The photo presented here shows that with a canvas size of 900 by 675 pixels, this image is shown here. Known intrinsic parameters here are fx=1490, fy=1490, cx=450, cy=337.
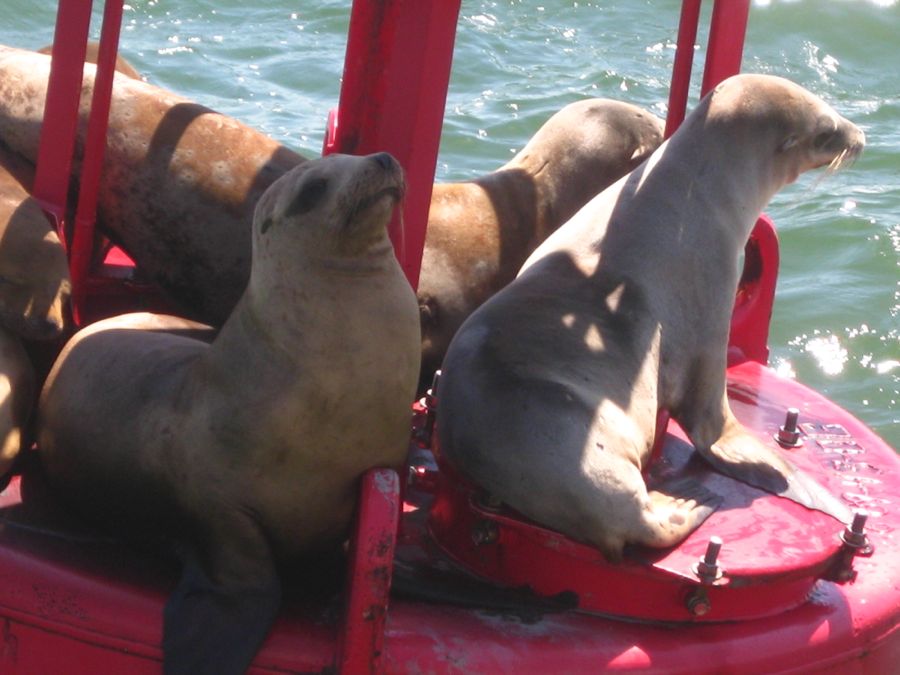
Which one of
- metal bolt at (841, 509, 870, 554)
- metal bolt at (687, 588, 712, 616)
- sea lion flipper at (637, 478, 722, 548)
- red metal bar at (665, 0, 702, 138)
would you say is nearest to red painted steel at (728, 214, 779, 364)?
red metal bar at (665, 0, 702, 138)

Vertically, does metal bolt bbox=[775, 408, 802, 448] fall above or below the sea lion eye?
below

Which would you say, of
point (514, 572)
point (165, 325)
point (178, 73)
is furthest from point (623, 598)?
point (178, 73)

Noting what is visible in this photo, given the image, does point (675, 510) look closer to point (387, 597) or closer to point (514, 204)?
point (387, 597)

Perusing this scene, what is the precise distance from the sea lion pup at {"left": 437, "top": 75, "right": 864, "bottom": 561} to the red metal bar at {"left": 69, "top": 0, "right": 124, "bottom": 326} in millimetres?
1123

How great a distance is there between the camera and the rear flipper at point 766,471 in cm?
391

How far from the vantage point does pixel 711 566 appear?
132 inches

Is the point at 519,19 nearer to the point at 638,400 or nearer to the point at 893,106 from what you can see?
the point at 893,106

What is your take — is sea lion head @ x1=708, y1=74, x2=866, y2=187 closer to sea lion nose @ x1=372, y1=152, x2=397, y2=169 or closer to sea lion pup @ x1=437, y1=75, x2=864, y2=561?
sea lion pup @ x1=437, y1=75, x2=864, y2=561

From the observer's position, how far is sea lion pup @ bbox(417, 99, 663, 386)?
4.74 meters

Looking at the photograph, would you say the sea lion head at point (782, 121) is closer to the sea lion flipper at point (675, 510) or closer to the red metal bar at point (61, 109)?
the sea lion flipper at point (675, 510)

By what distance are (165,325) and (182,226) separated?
50 cm

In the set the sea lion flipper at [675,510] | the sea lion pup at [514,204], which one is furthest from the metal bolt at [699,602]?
the sea lion pup at [514,204]

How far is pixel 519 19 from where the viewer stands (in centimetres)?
1293

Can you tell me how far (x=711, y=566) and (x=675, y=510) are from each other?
0.31m
